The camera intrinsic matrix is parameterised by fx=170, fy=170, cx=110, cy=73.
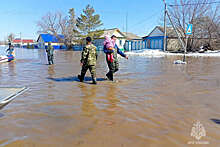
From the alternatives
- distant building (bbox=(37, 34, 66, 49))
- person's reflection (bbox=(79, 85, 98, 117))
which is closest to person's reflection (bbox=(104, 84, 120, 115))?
person's reflection (bbox=(79, 85, 98, 117))

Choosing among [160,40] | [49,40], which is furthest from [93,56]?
[49,40]

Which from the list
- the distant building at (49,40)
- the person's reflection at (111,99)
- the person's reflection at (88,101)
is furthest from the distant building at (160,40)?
the distant building at (49,40)

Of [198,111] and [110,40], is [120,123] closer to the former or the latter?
[198,111]

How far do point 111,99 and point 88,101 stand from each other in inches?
23.1

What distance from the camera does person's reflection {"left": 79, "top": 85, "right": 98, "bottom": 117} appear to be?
11.4 feet

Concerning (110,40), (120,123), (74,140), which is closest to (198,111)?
(120,123)

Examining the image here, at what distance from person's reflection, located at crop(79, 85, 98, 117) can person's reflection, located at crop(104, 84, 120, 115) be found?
0.97 feet

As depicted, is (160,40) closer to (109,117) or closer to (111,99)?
(111,99)

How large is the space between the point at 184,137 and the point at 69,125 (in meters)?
1.85

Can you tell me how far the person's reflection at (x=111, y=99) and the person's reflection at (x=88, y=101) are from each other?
296mm

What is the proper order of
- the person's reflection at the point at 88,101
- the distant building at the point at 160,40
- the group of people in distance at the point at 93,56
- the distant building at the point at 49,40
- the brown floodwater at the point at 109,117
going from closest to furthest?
1. the brown floodwater at the point at 109,117
2. the person's reflection at the point at 88,101
3. the group of people in distance at the point at 93,56
4. the distant building at the point at 160,40
5. the distant building at the point at 49,40

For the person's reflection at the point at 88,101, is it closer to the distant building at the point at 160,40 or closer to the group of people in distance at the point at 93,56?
the group of people in distance at the point at 93,56

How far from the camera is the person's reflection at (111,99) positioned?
358cm

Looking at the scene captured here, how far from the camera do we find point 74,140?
2453 millimetres
